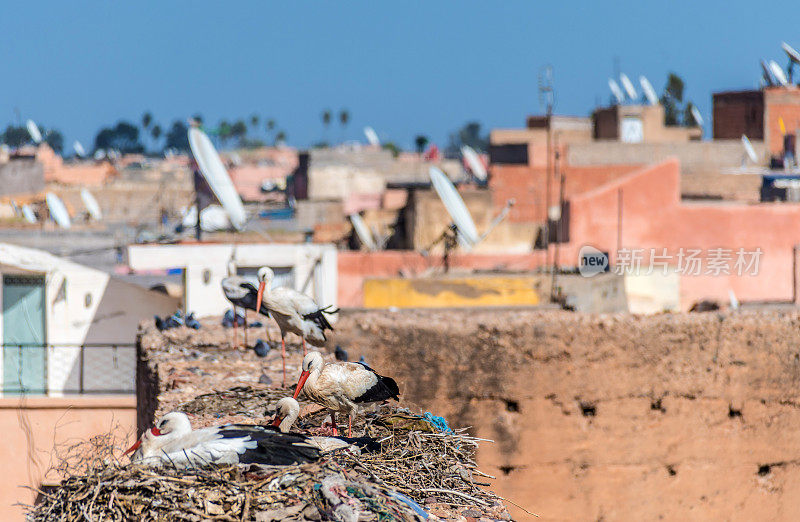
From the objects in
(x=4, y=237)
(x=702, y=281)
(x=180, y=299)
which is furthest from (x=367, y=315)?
(x=4, y=237)

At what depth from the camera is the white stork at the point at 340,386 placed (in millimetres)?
6156

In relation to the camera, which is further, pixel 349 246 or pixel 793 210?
pixel 349 246

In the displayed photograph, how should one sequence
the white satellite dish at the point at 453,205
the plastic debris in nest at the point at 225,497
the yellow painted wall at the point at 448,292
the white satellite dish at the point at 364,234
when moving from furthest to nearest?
the white satellite dish at the point at 364,234 → the white satellite dish at the point at 453,205 → the yellow painted wall at the point at 448,292 → the plastic debris in nest at the point at 225,497

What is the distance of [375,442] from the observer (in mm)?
5676

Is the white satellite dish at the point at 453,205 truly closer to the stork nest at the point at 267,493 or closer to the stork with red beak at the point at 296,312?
the stork with red beak at the point at 296,312

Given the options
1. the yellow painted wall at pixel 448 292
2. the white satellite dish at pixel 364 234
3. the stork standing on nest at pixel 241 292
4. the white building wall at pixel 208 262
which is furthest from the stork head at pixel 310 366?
the white satellite dish at pixel 364 234

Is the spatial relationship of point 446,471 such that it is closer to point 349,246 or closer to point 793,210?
point 793,210

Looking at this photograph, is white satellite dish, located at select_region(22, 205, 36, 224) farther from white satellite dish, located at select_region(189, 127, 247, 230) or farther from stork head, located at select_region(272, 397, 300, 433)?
stork head, located at select_region(272, 397, 300, 433)

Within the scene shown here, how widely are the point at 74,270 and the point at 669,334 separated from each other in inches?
411

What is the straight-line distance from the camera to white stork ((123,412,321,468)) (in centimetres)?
498

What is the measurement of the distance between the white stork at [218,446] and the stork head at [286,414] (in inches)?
13.1

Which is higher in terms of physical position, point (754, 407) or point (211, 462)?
point (211, 462)

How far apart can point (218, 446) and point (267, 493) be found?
1.42ft

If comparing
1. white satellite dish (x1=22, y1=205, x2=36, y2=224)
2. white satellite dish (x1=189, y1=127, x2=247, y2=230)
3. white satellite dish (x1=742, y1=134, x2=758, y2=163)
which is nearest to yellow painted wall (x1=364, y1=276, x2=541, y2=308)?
white satellite dish (x1=189, y1=127, x2=247, y2=230)
